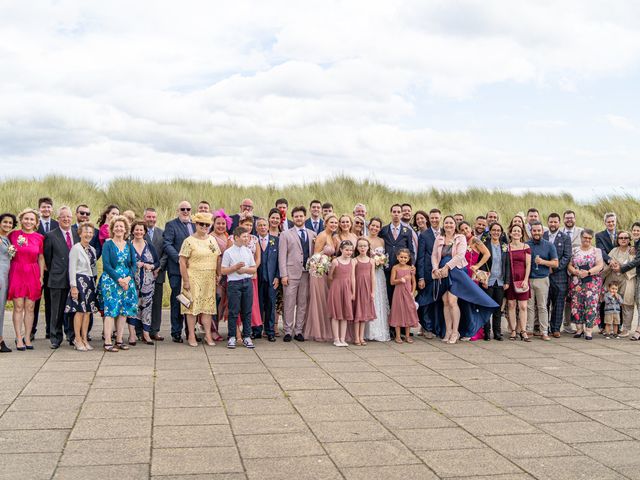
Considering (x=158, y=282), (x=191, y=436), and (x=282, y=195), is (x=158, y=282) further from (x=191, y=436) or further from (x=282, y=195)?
(x=282, y=195)

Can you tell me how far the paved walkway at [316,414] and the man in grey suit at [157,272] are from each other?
2.05 feet

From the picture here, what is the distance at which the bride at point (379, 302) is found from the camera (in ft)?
34.5

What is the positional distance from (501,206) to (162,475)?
22.9 meters

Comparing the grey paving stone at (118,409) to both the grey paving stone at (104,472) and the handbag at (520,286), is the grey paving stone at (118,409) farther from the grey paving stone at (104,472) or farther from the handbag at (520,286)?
the handbag at (520,286)

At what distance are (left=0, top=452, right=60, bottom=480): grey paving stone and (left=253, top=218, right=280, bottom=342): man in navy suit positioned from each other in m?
5.34

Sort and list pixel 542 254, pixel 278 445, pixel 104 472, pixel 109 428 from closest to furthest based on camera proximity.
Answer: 1. pixel 104 472
2. pixel 278 445
3. pixel 109 428
4. pixel 542 254

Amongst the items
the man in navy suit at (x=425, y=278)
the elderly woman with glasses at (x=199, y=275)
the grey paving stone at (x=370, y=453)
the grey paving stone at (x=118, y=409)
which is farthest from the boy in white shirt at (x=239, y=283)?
the grey paving stone at (x=370, y=453)

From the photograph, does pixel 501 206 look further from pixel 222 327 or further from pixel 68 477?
pixel 68 477

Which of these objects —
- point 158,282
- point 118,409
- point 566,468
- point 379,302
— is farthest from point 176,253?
point 566,468

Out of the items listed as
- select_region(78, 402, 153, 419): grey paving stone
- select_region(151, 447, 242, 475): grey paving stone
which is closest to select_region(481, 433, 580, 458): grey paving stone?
select_region(151, 447, 242, 475): grey paving stone

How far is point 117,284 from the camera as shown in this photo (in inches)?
364

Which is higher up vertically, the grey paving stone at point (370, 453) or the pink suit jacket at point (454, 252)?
the pink suit jacket at point (454, 252)

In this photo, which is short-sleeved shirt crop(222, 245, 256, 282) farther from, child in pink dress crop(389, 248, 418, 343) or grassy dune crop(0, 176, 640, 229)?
grassy dune crop(0, 176, 640, 229)

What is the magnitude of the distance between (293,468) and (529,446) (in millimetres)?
1809
